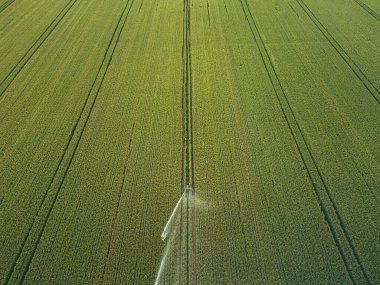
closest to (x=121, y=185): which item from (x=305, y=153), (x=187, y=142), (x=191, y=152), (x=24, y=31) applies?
(x=191, y=152)

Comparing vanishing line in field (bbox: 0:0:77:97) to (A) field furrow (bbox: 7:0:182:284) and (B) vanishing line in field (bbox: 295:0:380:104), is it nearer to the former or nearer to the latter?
(A) field furrow (bbox: 7:0:182:284)

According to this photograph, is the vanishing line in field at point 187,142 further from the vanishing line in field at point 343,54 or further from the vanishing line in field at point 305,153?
the vanishing line in field at point 343,54

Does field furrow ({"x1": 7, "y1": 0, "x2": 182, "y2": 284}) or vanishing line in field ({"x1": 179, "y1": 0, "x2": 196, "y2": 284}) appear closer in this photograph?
field furrow ({"x1": 7, "y1": 0, "x2": 182, "y2": 284})

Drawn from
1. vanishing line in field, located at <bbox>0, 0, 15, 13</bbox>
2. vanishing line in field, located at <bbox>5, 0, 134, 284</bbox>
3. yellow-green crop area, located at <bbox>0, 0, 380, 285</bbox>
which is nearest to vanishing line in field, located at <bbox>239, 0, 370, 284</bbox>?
yellow-green crop area, located at <bbox>0, 0, 380, 285</bbox>

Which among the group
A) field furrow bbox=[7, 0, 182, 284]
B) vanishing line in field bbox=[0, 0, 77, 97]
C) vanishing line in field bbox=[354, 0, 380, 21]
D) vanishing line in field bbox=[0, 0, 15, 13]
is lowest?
field furrow bbox=[7, 0, 182, 284]

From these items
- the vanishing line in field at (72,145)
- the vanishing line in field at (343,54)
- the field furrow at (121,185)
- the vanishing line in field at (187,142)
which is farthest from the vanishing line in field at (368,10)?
the vanishing line in field at (72,145)

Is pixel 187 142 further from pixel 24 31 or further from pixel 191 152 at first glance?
pixel 24 31

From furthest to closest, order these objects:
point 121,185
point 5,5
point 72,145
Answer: point 5,5, point 72,145, point 121,185
